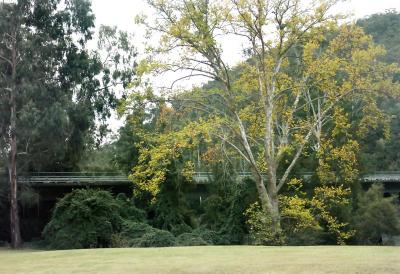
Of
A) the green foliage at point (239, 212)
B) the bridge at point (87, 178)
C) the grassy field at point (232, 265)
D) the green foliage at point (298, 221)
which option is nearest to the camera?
the grassy field at point (232, 265)

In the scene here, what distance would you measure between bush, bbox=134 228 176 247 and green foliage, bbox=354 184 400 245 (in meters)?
10.8

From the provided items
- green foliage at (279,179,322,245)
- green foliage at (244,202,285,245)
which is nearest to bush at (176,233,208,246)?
green foliage at (244,202,285,245)

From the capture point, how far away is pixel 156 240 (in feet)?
101

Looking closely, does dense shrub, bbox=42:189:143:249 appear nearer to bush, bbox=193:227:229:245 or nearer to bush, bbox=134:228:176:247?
bush, bbox=134:228:176:247

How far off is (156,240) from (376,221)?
12707 millimetres

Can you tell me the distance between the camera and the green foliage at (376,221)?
32438 mm

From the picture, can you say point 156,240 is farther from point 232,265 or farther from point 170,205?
point 232,265

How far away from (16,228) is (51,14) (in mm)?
15486

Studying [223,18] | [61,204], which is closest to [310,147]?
[223,18]

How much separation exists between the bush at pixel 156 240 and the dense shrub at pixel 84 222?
2786mm

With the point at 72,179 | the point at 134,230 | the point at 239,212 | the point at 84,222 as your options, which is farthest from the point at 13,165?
the point at 239,212

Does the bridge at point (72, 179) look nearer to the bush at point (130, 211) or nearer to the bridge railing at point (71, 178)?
the bridge railing at point (71, 178)

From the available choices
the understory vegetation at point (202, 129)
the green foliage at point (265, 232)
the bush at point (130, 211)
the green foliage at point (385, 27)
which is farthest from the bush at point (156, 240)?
the green foliage at point (385, 27)

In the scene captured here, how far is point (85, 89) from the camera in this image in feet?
143
